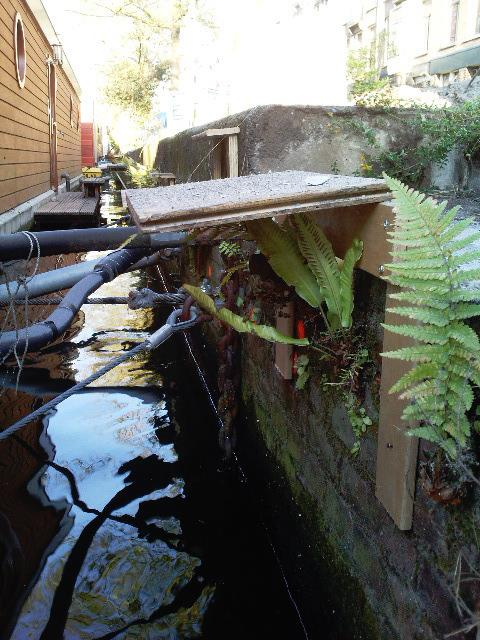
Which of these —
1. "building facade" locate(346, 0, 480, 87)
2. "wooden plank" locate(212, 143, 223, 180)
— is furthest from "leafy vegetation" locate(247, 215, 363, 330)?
"building facade" locate(346, 0, 480, 87)

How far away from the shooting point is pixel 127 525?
4.44 meters

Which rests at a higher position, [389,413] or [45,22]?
[45,22]

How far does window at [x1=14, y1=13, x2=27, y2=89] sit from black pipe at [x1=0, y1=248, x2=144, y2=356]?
21.3ft

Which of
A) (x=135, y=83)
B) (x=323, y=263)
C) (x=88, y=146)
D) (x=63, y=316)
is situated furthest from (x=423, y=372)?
(x=135, y=83)

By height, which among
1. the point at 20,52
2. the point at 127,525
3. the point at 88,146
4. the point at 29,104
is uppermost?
the point at 88,146

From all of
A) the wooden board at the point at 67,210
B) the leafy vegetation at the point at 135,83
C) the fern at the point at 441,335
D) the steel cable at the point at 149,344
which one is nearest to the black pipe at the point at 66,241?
the steel cable at the point at 149,344

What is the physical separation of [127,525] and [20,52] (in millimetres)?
8863

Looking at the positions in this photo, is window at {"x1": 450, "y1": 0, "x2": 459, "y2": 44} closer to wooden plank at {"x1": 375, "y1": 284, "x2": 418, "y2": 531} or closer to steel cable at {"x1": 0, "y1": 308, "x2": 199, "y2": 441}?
steel cable at {"x1": 0, "y1": 308, "x2": 199, "y2": 441}

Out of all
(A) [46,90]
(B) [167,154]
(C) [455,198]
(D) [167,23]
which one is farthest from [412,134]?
(D) [167,23]

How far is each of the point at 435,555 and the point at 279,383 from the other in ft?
7.12

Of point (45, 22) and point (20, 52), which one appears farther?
point (45, 22)

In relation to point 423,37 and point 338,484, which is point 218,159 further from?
point 423,37

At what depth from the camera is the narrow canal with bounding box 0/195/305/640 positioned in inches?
138

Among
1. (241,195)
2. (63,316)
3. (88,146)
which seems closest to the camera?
(241,195)
